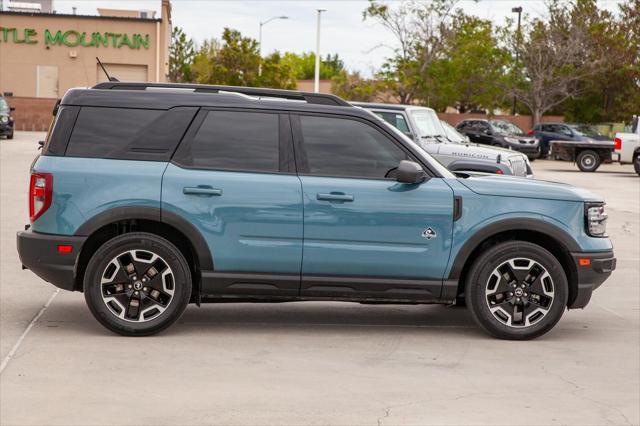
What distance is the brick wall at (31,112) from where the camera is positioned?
6431cm

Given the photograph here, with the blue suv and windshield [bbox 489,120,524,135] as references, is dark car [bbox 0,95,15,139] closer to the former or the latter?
windshield [bbox 489,120,524,135]

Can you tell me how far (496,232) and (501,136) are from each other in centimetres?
3692

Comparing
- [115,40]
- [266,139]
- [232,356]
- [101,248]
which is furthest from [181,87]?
[115,40]

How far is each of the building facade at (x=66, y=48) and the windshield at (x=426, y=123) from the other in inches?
2027

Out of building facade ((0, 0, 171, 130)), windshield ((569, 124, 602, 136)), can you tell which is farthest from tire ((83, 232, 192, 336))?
building facade ((0, 0, 171, 130))

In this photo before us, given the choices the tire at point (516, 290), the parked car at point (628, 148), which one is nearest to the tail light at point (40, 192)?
the tire at point (516, 290)

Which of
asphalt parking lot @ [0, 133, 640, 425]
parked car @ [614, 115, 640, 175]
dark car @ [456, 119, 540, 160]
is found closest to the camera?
asphalt parking lot @ [0, 133, 640, 425]

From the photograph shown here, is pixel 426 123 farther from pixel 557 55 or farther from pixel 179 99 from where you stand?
pixel 557 55

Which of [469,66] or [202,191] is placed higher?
[469,66]

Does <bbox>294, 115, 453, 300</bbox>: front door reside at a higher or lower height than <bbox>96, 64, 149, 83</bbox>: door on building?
lower

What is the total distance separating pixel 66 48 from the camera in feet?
225

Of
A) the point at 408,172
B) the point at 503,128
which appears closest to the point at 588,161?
the point at 503,128

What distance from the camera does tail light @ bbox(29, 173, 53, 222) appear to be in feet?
25.1

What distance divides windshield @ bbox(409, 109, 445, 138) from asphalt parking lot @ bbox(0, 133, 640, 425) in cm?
821
